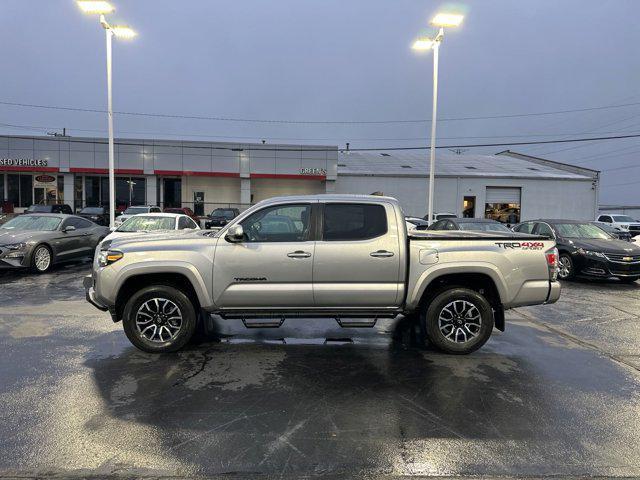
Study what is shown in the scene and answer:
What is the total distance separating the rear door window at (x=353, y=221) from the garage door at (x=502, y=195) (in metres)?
34.9

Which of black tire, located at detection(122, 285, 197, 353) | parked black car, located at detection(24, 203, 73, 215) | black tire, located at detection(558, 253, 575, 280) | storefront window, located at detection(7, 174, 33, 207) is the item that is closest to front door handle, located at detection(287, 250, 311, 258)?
black tire, located at detection(122, 285, 197, 353)

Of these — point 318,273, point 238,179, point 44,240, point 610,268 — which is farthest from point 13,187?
point 610,268

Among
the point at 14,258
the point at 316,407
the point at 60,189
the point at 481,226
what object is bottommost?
the point at 316,407

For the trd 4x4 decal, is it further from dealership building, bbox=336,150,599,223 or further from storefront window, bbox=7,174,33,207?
storefront window, bbox=7,174,33,207

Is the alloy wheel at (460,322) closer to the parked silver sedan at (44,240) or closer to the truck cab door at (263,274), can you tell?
the truck cab door at (263,274)

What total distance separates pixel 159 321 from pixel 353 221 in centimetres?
264

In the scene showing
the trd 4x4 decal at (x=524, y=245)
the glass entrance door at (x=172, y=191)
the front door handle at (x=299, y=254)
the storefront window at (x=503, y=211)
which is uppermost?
the glass entrance door at (x=172, y=191)

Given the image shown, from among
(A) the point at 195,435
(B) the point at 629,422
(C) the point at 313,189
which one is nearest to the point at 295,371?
(A) the point at 195,435

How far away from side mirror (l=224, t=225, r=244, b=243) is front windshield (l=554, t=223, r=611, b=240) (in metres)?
10.1

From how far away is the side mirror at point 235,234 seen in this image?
5.56 m

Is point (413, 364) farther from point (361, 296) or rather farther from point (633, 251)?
point (633, 251)

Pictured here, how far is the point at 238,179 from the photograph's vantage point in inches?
1492

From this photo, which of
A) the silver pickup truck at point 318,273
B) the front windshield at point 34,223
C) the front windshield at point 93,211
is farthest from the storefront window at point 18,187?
the silver pickup truck at point 318,273

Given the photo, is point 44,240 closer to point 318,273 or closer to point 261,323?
point 261,323
